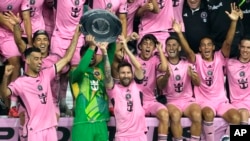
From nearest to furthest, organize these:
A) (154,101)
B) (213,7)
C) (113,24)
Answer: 1. (113,24)
2. (154,101)
3. (213,7)

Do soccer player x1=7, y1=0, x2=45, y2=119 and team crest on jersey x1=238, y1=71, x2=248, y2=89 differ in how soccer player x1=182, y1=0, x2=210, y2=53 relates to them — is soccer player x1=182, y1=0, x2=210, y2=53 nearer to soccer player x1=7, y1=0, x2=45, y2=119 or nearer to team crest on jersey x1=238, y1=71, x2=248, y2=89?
team crest on jersey x1=238, y1=71, x2=248, y2=89

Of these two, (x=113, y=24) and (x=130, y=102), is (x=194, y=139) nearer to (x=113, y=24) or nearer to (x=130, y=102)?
(x=130, y=102)

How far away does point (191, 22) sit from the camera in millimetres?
11914

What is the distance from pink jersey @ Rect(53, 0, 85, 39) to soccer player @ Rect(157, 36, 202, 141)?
1.19 m

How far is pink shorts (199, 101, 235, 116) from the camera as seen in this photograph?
11164mm

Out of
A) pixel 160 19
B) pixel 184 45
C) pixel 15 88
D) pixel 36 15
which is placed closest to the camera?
pixel 15 88

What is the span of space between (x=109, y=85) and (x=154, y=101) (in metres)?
0.86

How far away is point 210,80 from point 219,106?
14.2 inches

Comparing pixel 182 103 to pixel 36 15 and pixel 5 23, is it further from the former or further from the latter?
pixel 5 23

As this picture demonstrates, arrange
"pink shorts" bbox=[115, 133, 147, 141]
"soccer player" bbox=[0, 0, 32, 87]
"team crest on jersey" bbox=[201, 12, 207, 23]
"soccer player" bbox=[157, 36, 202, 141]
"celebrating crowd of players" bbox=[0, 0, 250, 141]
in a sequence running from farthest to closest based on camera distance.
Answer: "team crest on jersey" bbox=[201, 12, 207, 23] < "soccer player" bbox=[0, 0, 32, 87] < "soccer player" bbox=[157, 36, 202, 141] < "pink shorts" bbox=[115, 133, 147, 141] < "celebrating crowd of players" bbox=[0, 0, 250, 141]

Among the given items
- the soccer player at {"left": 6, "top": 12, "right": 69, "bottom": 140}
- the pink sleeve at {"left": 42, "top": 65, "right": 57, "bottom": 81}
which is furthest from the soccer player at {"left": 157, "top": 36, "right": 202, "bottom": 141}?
the pink sleeve at {"left": 42, "top": 65, "right": 57, "bottom": 81}

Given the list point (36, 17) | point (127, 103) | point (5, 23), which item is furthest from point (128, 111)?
point (5, 23)

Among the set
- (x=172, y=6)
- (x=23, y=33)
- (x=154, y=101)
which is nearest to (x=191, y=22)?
(x=172, y=6)

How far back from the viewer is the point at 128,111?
10.7m
